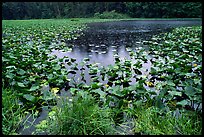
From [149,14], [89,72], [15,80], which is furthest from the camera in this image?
[149,14]

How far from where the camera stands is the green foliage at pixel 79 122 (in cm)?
273

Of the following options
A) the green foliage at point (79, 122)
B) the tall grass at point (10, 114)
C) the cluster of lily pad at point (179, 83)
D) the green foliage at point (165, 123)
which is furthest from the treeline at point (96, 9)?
the green foliage at point (79, 122)

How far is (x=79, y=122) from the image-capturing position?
2.76 metres

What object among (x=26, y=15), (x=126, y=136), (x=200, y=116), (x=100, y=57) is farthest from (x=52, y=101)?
(x=26, y=15)

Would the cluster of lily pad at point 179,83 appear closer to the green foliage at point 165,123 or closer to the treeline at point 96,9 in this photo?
the green foliage at point 165,123

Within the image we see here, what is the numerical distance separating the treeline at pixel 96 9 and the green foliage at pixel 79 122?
3965cm

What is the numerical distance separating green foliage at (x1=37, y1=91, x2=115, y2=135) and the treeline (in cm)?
3965

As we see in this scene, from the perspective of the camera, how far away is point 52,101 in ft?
11.8

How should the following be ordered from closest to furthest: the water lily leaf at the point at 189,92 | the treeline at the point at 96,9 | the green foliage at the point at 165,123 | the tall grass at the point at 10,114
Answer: the green foliage at the point at 165,123 → the tall grass at the point at 10,114 → the water lily leaf at the point at 189,92 → the treeline at the point at 96,9

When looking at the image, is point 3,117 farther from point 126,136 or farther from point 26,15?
point 26,15

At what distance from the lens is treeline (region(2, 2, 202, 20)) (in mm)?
39594

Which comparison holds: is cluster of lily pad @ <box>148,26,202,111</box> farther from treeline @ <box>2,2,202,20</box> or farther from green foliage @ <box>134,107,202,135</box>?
treeline @ <box>2,2,202,20</box>

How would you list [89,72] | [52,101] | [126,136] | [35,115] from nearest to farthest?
[126,136] < [35,115] < [52,101] < [89,72]

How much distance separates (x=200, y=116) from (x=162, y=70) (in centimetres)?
179
